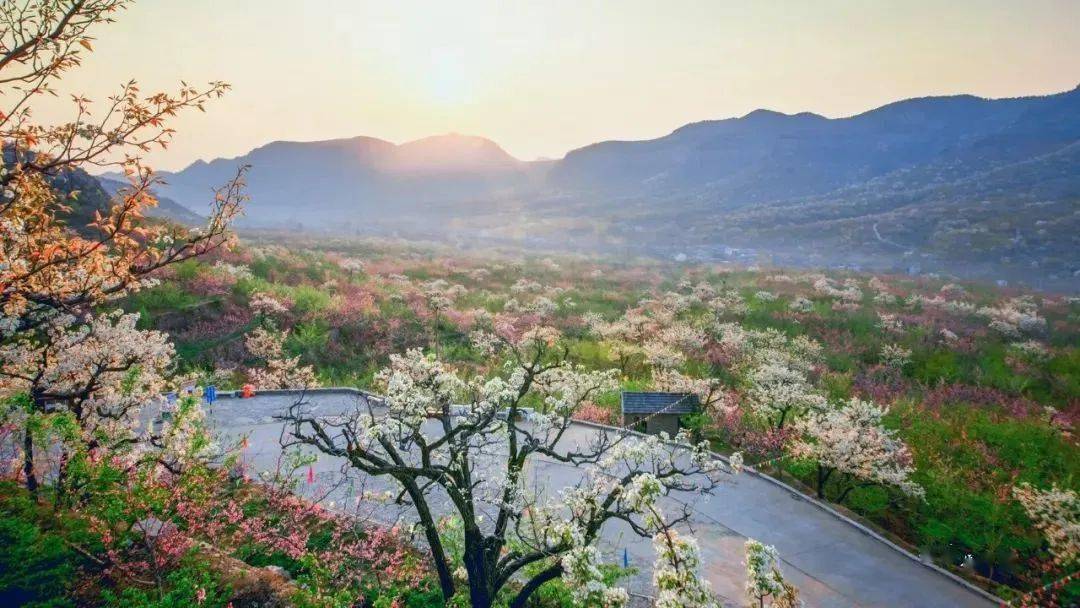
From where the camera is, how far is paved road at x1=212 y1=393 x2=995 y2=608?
362 inches

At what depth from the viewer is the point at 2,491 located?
821cm

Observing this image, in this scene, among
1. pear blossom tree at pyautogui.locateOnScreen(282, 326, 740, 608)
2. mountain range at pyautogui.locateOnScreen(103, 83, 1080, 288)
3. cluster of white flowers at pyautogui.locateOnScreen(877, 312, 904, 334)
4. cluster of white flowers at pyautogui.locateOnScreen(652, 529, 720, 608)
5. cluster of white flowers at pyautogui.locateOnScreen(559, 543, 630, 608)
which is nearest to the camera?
cluster of white flowers at pyautogui.locateOnScreen(652, 529, 720, 608)

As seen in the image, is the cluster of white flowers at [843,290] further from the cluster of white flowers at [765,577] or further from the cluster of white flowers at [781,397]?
the cluster of white flowers at [765,577]

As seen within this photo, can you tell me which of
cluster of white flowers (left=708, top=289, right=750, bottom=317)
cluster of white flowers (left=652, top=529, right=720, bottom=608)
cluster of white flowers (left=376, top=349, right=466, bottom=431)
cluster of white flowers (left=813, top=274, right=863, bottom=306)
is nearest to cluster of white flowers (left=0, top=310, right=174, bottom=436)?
cluster of white flowers (left=376, top=349, right=466, bottom=431)

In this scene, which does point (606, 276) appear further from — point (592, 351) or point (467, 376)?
point (467, 376)

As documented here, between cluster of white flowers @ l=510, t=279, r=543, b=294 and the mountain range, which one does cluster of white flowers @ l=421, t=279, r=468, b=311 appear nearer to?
cluster of white flowers @ l=510, t=279, r=543, b=294

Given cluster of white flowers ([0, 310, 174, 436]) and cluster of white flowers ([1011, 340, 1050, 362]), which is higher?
cluster of white flowers ([0, 310, 174, 436])

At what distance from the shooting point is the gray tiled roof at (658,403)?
590 inches

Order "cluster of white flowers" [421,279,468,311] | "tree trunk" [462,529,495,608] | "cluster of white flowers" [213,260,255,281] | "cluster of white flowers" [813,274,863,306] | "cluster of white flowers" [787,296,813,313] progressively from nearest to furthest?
"tree trunk" [462,529,495,608] < "cluster of white flowers" [213,260,255,281] < "cluster of white flowers" [421,279,468,311] < "cluster of white flowers" [787,296,813,313] < "cluster of white flowers" [813,274,863,306]

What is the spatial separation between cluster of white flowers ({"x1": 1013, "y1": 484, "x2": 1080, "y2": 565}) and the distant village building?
289 inches

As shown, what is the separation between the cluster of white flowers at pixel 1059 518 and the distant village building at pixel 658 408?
289 inches

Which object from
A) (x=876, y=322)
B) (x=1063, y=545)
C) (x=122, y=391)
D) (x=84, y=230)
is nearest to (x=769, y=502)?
(x=1063, y=545)

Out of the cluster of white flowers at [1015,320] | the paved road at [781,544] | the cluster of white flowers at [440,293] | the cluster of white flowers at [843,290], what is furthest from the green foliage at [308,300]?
the cluster of white flowers at [1015,320]

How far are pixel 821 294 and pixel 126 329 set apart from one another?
140 feet
